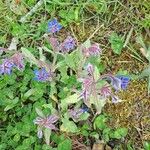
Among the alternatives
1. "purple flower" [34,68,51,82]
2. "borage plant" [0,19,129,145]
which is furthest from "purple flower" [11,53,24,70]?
"purple flower" [34,68,51,82]

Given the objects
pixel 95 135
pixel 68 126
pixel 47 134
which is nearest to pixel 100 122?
pixel 95 135

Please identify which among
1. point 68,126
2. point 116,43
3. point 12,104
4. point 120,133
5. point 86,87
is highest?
point 86,87

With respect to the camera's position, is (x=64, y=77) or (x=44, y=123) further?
(x=64, y=77)

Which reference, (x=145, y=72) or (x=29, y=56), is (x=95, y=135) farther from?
(x=29, y=56)

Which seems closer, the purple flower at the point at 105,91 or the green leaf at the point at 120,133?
the purple flower at the point at 105,91

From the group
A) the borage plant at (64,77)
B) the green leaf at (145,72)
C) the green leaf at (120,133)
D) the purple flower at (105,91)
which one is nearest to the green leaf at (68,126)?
the borage plant at (64,77)

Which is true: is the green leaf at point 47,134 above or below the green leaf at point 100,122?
above

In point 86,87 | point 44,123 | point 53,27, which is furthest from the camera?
point 53,27

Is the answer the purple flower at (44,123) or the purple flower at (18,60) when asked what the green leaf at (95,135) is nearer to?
the purple flower at (44,123)

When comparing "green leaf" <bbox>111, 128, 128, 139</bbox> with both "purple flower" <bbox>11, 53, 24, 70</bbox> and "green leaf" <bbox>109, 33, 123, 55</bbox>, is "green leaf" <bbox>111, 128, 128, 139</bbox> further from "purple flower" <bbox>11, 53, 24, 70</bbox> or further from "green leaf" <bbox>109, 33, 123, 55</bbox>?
"purple flower" <bbox>11, 53, 24, 70</bbox>

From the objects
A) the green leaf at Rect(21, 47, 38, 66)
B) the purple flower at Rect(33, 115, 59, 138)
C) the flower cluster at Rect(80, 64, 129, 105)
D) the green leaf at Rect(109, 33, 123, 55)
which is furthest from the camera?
the green leaf at Rect(109, 33, 123, 55)

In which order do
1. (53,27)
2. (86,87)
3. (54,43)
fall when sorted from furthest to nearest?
(53,27), (54,43), (86,87)

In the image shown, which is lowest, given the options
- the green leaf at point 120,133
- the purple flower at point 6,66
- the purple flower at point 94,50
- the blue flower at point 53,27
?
the green leaf at point 120,133
